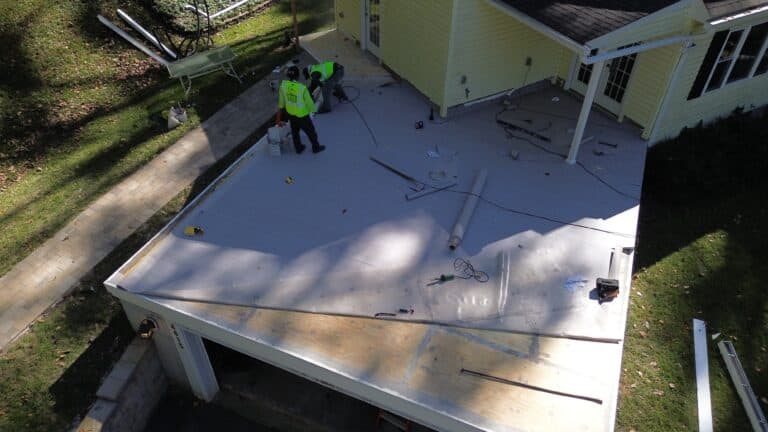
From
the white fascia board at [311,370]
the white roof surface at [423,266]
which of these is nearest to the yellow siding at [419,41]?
the white roof surface at [423,266]

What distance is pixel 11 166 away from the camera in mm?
11023

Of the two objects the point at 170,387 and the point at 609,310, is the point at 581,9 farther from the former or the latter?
the point at 170,387

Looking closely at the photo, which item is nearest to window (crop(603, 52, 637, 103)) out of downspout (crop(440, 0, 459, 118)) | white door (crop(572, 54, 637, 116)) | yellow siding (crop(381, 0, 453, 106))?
→ white door (crop(572, 54, 637, 116))

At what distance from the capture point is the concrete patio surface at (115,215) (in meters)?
8.27

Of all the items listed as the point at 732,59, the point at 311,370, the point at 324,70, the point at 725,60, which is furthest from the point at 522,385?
the point at 732,59

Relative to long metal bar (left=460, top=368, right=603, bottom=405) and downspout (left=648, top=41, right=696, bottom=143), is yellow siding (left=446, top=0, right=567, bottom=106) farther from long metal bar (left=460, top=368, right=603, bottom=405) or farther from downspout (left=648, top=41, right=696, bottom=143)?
long metal bar (left=460, top=368, right=603, bottom=405)

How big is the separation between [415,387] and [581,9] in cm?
693

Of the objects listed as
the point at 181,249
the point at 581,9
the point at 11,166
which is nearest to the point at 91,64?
the point at 11,166

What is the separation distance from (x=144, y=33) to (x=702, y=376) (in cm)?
1508

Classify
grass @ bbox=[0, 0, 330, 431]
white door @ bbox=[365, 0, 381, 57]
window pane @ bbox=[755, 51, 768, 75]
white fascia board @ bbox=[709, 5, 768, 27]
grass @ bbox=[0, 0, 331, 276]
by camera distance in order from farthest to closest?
white door @ bbox=[365, 0, 381, 57], window pane @ bbox=[755, 51, 768, 75], grass @ bbox=[0, 0, 331, 276], white fascia board @ bbox=[709, 5, 768, 27], grass @ bbox=[0, 0, 330, 431]

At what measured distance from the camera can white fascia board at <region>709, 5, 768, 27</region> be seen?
8.95 m

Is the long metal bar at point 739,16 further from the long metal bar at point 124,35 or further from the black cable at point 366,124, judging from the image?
the long metal bar at point 124,35

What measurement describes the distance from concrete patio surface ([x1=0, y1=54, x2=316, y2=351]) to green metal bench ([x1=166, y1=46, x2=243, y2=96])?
0.98 m

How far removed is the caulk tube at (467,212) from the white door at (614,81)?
350 cm
